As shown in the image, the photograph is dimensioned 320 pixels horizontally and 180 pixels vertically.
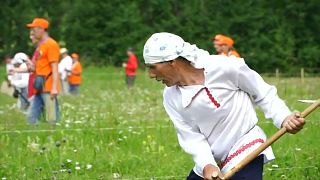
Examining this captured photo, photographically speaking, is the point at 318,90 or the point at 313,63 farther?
the point at 313,63

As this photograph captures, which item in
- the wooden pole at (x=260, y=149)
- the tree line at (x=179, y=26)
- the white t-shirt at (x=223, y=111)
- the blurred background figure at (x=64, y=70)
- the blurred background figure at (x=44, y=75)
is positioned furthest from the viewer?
the tree line at (x=179, y=26)

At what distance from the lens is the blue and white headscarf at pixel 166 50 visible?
3.93 metres

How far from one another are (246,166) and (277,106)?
39 centimetres

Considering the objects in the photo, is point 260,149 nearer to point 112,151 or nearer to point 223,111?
point 223,111

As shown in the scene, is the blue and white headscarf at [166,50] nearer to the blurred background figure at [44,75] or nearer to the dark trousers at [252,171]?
the dark trousers at [252,171]

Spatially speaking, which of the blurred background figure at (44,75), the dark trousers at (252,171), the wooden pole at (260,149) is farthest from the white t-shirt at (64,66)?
the wooden pole at (260,149)

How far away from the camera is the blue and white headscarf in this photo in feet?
12.9

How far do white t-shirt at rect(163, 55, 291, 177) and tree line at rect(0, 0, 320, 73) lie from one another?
3473 cm

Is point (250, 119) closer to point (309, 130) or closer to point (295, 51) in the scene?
point (309, 130)

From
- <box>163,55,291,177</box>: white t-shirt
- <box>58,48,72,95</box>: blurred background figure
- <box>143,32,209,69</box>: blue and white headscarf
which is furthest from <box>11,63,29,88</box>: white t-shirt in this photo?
<box>143,32,209,69</box>: blue and white headscarf

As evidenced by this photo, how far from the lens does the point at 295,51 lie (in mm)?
40188

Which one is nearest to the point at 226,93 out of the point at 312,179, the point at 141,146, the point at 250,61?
the point at 312,179

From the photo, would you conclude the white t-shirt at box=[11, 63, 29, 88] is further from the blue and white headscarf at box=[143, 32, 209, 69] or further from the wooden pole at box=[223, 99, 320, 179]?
the wooden pole at box=[223, 99, 320, 179]

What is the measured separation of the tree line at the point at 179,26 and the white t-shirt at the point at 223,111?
114 feet
